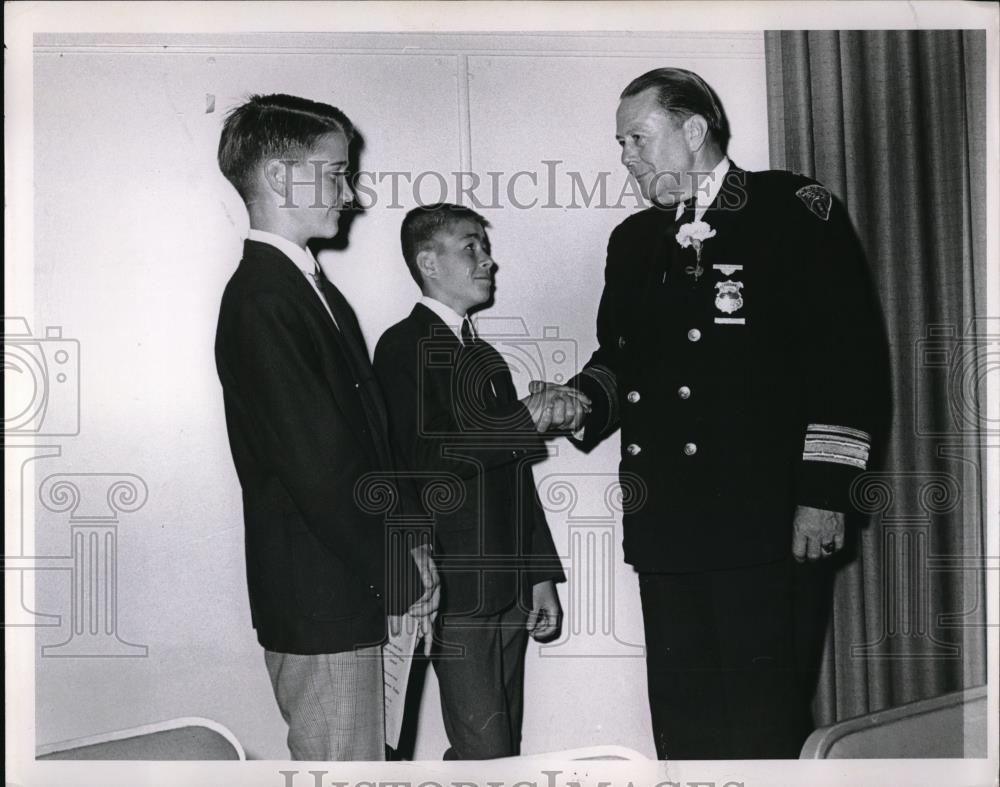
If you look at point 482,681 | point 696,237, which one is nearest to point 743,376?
point 696,237

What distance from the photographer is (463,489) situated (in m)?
1.76

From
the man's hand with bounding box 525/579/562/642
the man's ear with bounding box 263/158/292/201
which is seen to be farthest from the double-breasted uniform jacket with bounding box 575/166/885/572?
the man's ear with bounding box 263/158/292/201

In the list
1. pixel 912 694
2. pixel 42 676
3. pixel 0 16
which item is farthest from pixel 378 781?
pixel 0 16

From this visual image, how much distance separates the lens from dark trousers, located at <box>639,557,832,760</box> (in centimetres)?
173

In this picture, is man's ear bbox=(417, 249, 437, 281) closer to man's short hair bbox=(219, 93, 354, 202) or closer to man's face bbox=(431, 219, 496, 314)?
man's face bbox=(431, 219, 496, 314)

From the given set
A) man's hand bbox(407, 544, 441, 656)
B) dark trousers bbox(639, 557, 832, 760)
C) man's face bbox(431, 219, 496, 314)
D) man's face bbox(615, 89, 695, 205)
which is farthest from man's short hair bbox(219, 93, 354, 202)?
dark trousers bbox(639, 557, 832, 760)

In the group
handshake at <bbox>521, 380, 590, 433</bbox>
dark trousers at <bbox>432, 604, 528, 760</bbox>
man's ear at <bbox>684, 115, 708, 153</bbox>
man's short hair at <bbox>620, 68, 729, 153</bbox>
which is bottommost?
dark trousers at <bbox>432, 604, 528, 760</bbox>

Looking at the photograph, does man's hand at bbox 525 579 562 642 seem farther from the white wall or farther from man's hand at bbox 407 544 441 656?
man's hand at bbox 407 544 441 656

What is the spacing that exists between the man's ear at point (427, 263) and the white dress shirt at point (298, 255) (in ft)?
0.61

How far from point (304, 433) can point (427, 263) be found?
0.39m

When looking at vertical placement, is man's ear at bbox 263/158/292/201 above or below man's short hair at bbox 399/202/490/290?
above

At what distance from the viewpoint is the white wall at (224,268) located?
70.5 inches

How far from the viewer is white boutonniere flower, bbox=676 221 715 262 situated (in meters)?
1.76

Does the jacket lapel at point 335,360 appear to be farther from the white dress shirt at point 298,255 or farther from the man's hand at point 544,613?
the man's hand at point 544,613
